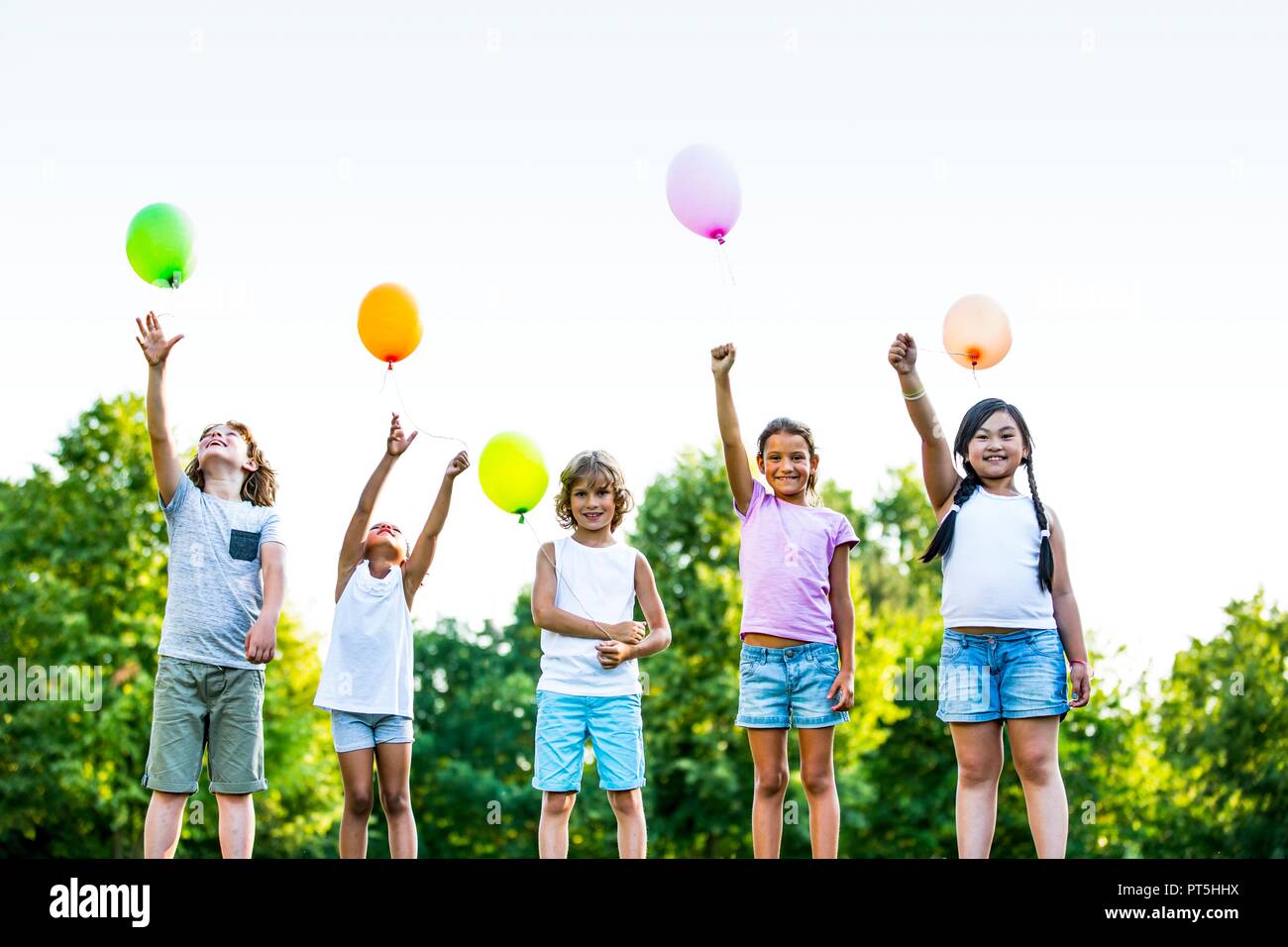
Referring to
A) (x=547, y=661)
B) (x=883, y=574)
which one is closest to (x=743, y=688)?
(x=547, y=661)

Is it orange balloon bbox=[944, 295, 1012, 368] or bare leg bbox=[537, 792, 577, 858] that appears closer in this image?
bare leg bbox=[537, 792, 577, 858]

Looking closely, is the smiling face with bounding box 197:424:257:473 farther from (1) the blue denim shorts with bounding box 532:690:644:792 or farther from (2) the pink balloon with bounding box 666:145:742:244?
(2) the pink balloon with bounding box 666:145:742:244

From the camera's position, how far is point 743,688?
517cm

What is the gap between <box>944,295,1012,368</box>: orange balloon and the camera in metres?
5.73

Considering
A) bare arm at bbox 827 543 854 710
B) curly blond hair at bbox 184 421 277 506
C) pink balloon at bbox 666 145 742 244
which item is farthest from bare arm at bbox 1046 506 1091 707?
curly blond hair at bbox 184 421 277 506

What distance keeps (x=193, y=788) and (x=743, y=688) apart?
7.28ft

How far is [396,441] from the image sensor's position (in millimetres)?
5664

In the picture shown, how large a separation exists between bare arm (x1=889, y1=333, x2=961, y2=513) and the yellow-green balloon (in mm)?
1702

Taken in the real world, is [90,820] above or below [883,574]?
below

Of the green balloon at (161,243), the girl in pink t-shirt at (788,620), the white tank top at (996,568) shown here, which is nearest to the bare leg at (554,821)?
the girl in pink t-shirt at (788,620)

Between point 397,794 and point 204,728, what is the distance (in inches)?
32.6

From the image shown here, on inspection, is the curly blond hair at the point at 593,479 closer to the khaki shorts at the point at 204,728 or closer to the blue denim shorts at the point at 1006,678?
the khaki shorts at the point at 204,728

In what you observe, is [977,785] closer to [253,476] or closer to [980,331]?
[980,331]
